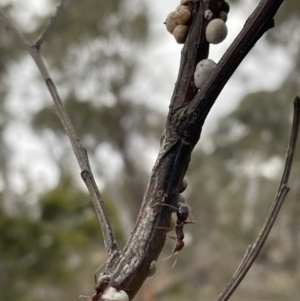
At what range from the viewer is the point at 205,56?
0.69 ft

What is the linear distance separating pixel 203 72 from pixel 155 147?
10.8ft

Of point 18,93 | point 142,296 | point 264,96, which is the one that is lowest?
point 142,296

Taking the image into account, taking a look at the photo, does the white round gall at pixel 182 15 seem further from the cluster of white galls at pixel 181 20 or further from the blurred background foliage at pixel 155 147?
the blurred background foliage at pixel 155 147

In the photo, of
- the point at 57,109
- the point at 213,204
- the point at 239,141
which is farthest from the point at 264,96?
the point at 57,109

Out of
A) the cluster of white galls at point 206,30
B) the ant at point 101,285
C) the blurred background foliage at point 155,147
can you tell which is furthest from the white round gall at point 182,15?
the blurred background foliage at point 155,147

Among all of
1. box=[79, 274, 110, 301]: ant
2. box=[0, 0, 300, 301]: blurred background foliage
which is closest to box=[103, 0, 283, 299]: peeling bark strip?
box=[79, 274, 110, 301]: ant

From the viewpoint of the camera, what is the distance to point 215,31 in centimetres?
20

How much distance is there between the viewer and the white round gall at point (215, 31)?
20 cm

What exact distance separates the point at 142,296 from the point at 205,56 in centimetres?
235

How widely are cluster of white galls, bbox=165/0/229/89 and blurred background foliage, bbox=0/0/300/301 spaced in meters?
2.52

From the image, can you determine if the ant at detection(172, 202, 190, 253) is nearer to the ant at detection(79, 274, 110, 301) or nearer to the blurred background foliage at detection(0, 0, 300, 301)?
the ant at detection(79, 274, 110, 301)

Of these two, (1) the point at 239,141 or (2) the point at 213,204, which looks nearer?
(1) the point at 239,141

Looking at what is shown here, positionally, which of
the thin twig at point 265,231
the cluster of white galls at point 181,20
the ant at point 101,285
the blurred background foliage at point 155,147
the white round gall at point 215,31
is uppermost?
the blurred background foliage at point 155,147

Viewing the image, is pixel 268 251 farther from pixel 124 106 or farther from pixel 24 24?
pixel 24 24
